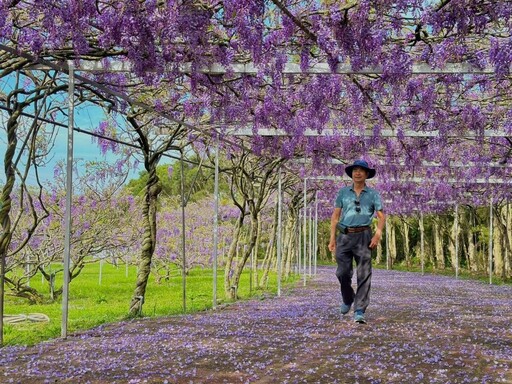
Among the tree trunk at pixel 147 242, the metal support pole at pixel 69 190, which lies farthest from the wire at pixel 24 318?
the metal support pole at pixel 69 190

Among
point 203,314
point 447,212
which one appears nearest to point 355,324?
point 203,314

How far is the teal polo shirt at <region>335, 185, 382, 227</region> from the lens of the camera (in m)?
7.04

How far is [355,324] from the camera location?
7.19 meters

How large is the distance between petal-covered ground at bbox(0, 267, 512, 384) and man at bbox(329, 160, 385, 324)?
20.3 inches

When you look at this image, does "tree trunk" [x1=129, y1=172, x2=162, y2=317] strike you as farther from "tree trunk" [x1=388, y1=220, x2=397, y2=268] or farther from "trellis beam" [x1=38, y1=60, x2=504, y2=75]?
"tree trunk" [x1=388, y1=220, x2=397, y2=268]

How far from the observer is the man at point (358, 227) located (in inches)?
278

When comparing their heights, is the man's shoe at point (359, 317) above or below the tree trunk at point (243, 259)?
below

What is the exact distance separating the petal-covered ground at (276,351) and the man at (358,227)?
52 centimetres

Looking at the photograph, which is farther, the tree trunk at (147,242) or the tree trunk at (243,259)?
the tree trunk at (243,259)

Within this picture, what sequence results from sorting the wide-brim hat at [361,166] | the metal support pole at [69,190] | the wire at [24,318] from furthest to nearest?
1. the wire at [24,318]
2. the wide-brim hat at [361,166]
3. the metal support pole at [69,190]

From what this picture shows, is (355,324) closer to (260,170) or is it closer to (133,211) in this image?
(260,170)

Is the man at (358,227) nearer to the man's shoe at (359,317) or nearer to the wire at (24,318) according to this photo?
the man's shoe at (359,317)

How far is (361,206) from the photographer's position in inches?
277

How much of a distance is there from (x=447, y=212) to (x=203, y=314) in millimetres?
21375
